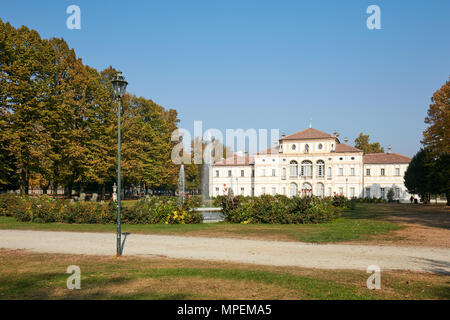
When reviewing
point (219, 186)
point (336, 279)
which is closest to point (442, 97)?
point (336, 279)

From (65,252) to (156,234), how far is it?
4389 mm

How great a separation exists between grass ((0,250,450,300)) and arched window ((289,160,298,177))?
2157 inches

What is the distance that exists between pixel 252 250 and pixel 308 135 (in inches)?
2097

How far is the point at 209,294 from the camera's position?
5.77 m

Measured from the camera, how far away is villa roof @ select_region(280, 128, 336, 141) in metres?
60.5

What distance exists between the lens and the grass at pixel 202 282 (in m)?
5.79

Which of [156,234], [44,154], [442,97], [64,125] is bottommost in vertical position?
[156,234]

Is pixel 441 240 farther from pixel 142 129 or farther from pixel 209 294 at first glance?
pixel 142 129

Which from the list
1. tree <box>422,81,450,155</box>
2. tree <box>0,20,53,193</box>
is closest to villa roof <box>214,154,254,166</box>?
tree <box>422,81,450,155</box>

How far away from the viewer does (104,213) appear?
1862 centimetres

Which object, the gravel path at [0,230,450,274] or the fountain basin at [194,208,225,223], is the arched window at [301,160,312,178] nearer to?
the fountain basin at [194,208,225,223]

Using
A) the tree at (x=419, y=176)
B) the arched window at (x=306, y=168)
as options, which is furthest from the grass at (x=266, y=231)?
the arched window at (x=306, y=168)

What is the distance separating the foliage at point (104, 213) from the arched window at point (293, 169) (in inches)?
1762

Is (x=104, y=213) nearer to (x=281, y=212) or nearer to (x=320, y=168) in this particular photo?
(x=281, y=212)
